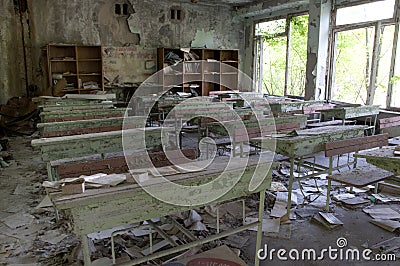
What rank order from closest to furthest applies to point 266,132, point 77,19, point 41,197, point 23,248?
point 23,248 < point 41,197 < point 266,132 < point 77,19

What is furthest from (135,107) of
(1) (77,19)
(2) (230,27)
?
(2) (230,27)

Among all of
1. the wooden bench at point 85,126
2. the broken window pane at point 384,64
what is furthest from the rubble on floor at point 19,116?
the broken window pane at point 384,64

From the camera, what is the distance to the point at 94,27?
827 cm

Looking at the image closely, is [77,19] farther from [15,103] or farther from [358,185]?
[358,185]

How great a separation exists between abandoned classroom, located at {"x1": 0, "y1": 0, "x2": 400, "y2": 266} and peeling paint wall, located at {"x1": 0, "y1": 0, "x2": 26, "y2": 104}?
28 mm

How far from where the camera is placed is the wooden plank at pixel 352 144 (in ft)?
10.1

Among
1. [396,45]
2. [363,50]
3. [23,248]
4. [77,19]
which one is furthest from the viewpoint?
[77,19]

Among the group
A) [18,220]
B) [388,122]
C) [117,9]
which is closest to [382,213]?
[388,122]

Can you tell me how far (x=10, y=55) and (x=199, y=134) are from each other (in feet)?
18.3

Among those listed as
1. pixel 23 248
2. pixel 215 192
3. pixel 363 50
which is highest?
pixel 363 50

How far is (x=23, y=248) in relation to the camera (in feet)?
8.46

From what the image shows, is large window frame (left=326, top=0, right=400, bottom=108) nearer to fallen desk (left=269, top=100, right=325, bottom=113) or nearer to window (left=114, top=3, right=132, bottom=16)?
fallen desk (left=269, top=100, right=325, bottom=113)

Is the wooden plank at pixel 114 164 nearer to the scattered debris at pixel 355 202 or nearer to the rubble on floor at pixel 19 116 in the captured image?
the scattered debris at pixel 355 202

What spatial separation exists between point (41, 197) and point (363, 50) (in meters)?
6.71
